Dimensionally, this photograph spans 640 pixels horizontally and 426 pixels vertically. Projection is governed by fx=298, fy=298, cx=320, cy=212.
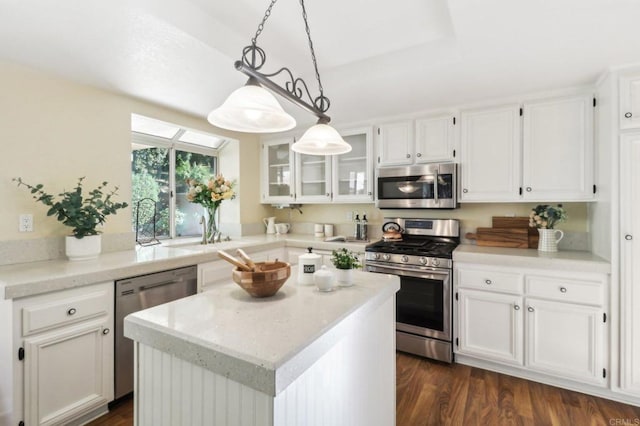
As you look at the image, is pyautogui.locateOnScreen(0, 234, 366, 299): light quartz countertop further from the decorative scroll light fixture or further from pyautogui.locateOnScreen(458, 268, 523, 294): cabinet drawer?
pyautogui.locateOnScreen(458, 268, 523, 294): cabinet drawer

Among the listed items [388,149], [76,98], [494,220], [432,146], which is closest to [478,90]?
[432,146]

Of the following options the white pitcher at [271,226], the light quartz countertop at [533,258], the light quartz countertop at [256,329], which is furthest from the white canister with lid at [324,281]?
the white pitcher at [271,226]

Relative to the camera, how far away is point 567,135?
2.33 meters

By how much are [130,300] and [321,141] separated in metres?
1.64

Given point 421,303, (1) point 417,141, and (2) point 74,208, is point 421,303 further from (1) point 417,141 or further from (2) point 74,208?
(2) point 74,208

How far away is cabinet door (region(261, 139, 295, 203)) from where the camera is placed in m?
3.73

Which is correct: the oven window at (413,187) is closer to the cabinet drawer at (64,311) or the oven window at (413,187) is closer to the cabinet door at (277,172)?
the cabinet door at (277,172)

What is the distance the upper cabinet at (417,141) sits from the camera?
2.79 meters

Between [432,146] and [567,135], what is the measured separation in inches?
Answer: 39.6

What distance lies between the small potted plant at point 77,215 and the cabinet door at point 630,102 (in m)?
3.53

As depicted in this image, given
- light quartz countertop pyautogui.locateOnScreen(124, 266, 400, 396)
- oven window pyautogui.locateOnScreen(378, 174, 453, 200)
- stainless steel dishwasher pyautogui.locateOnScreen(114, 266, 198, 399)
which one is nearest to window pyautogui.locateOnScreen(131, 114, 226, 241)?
stainless steel dishwasher pyautogui.locateOnScreen(114, 266, 198, 399)

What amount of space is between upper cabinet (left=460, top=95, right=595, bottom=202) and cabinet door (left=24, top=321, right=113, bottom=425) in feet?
9.82

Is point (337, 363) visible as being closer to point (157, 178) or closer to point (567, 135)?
point (567, 135)

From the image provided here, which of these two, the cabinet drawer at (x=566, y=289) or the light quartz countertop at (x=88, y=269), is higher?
the light quartz countertop at (x=88, y=269)
